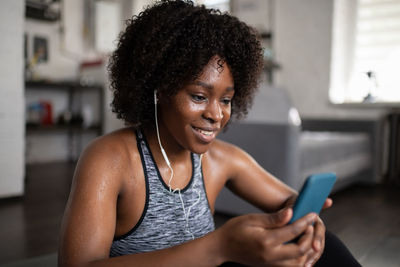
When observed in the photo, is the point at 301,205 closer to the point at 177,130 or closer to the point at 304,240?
the point at 304,240

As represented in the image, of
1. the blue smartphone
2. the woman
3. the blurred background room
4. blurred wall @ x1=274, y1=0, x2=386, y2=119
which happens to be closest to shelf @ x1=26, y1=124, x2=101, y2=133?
the blurred background room

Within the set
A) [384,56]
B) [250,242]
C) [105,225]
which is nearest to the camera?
[250,242]

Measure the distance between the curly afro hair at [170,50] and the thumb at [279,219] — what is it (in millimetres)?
317

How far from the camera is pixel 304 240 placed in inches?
20.4

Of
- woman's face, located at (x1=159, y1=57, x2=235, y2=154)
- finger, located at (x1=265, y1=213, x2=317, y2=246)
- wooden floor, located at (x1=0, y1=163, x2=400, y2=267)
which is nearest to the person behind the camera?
finger, located at (x1=265, y1=213, x2=317, y2=246)

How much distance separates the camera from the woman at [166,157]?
58cm

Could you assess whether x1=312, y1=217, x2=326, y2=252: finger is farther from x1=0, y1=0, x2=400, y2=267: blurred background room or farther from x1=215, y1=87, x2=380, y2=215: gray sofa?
Answer: x1=215, y1=87, x2=380, y2=215: gray sofa

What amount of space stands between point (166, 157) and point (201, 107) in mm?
141

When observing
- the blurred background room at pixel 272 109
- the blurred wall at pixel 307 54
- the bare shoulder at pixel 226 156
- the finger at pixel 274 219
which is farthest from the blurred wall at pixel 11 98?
the blurred wall at pixel 307 54

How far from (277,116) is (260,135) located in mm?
973

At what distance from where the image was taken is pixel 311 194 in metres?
0.55

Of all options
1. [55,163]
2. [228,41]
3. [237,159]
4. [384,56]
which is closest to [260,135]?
[237,159]

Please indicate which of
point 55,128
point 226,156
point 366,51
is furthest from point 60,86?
point 226,156

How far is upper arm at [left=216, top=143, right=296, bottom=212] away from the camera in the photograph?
924mm
